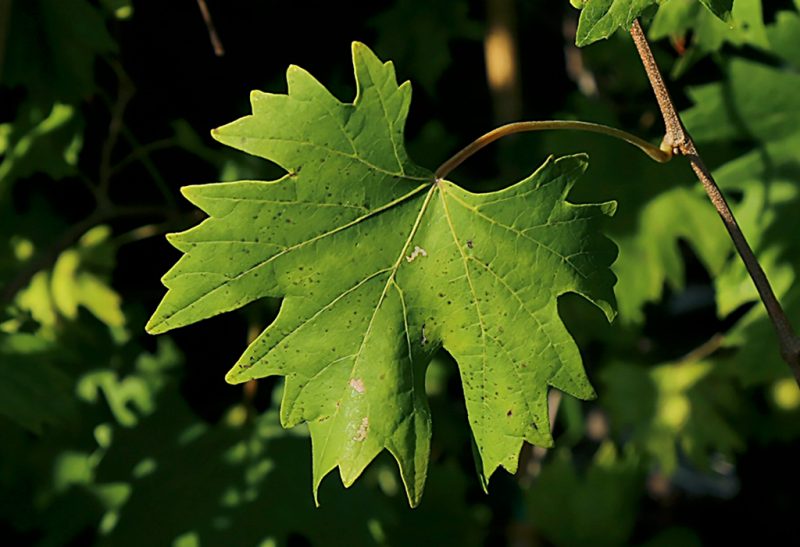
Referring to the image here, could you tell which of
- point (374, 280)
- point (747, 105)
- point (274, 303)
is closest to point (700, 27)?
point (747, 105)

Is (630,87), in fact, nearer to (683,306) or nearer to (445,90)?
(445,90)

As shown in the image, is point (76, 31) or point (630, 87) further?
point (630, 87)

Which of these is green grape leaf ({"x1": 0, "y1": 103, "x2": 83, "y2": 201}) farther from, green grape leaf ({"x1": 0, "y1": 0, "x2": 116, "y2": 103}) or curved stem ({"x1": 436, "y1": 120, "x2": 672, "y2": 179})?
curved stem ({"x1": 436, "y1": 120, "x2": 672, "y2": 179})

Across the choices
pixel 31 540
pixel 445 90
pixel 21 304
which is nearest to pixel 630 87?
pixel 445 90

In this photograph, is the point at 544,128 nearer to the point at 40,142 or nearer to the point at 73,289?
the point at 40,142

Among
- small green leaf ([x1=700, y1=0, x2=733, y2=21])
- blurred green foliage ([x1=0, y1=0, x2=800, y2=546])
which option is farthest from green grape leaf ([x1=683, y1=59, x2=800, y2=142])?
small green leaf ([x1=700, y1=0, x2=733, y2=21])

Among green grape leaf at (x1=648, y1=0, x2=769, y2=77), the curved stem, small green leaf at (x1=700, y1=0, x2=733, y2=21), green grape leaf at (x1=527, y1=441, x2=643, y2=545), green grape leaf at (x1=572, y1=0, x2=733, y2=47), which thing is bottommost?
green grape leaf at (x1=527, y1=441, x2=643, y2=545)

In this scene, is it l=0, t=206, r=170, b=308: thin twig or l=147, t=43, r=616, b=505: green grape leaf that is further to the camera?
l=0, t=206, r=170, b=308: thin twig
